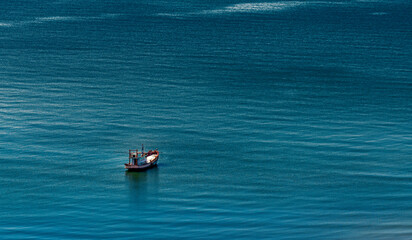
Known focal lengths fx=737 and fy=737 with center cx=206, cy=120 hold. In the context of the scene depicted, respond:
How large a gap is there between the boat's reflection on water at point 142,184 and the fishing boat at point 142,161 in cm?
61

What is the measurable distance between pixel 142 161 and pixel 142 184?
3.83m

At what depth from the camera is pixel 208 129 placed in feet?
337

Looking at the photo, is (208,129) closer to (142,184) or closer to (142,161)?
(142,161)

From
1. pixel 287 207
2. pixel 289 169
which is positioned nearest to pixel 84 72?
pixel 289 169

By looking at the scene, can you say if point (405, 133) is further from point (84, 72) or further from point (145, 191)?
point (84, 72)

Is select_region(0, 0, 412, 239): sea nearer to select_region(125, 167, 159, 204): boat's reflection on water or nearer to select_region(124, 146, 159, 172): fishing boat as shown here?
select_region(125, 167, 159, 204): boat's reflection on water

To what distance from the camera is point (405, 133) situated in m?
101

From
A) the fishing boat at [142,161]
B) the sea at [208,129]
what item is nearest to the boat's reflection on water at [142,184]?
the sea at [208,129]

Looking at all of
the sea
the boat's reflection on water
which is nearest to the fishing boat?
the boat's reflection on water

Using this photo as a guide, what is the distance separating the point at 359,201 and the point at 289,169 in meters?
11.3

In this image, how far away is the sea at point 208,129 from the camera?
7650 centimetres

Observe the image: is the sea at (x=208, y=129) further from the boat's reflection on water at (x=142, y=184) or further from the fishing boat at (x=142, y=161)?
the fishing boat at (x=142, y=161)

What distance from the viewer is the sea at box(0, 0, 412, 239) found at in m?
76.5

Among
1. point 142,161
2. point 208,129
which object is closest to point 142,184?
point 142,161
